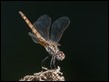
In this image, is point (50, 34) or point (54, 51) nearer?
point (54, 51)

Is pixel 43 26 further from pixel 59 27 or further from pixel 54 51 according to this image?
pixel 54 51

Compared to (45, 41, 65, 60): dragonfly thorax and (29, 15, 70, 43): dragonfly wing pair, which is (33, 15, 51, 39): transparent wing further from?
(45, 41, 65, 60): dragonfly thorax

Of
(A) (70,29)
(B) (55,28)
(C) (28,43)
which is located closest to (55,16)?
(A) (70,29)

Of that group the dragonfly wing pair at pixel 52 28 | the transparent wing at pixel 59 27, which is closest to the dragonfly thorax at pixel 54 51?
the dragonfly wing pair at pixel 52 28

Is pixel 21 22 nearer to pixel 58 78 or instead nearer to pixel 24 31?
pixel 24 31

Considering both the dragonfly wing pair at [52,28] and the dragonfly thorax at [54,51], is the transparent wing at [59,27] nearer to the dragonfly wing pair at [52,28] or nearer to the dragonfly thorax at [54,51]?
the dragonfly wing pair at [52,28]

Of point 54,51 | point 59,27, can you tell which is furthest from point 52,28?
point 54,51

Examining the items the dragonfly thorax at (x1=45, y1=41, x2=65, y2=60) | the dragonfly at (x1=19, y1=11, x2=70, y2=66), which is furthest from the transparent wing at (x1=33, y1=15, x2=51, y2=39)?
the dragonfly thorax at (x1=45, y1=41, x2=65, y2=60)

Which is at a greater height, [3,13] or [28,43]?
[3,13]
